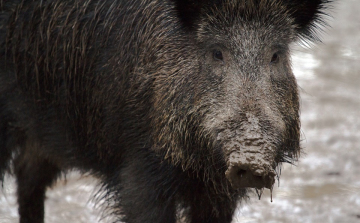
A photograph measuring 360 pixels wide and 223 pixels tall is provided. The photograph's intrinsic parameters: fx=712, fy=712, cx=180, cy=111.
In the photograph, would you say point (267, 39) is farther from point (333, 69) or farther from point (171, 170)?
point (333, 69)

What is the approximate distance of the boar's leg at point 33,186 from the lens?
6.40 m

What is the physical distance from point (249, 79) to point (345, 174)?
3.67 metres

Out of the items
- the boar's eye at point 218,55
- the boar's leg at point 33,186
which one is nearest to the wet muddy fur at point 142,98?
the boar's eye at point 218,55

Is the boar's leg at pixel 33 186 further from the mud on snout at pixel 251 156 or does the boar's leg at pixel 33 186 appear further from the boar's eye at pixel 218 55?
the mud on snout at pixel 251 156

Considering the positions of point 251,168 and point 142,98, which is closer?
point 251,168

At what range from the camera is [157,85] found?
461 cm

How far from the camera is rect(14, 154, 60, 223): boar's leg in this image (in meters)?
6.40

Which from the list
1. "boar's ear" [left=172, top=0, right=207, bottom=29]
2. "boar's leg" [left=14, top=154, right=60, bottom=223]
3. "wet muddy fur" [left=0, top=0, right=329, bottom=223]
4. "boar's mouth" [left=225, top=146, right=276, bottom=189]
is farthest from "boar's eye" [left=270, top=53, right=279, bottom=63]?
"boar's leg" [left=14, top=154, right=60, bottom=223]

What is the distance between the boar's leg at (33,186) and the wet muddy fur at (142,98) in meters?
0.41

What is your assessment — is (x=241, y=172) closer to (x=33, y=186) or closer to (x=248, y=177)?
(x=248, y=177)

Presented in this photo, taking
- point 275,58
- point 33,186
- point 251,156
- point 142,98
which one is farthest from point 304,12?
point 33,186

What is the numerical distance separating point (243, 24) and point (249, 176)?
3.41ft

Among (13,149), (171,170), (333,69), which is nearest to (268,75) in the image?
(171,170)

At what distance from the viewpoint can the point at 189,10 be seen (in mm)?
4453
